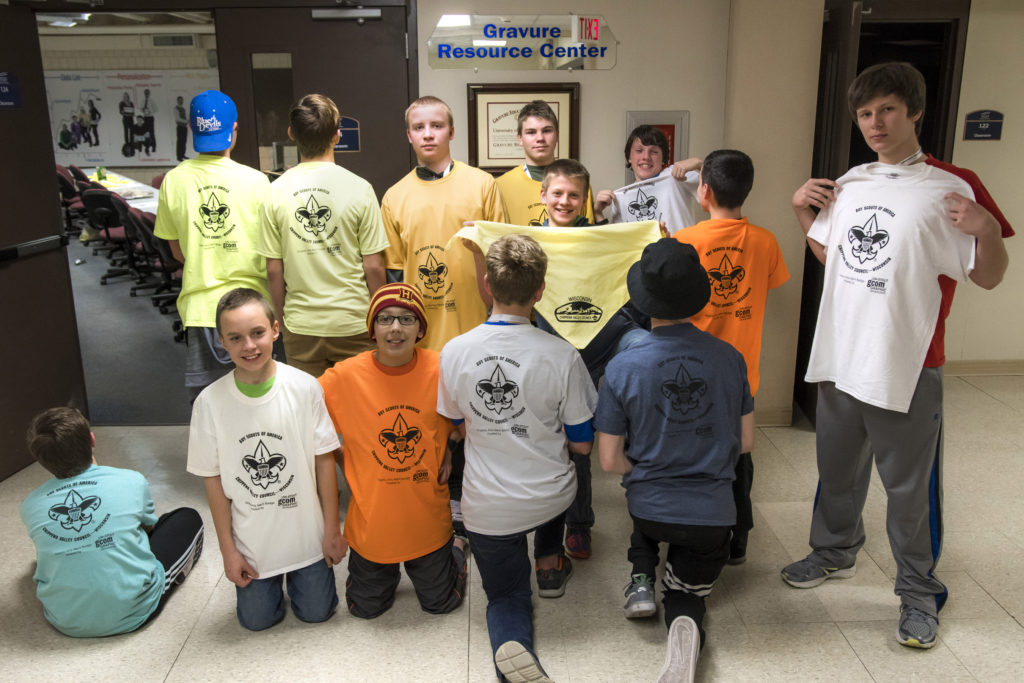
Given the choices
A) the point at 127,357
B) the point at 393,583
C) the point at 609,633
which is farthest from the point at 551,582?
the point at 127,357

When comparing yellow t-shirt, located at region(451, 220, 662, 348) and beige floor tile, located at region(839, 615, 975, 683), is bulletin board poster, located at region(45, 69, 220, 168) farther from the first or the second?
beige floor tile, located at region(839, 615, 975, 683)

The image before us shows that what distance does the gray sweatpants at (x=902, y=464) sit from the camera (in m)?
2.31

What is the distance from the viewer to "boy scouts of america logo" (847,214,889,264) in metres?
2.27

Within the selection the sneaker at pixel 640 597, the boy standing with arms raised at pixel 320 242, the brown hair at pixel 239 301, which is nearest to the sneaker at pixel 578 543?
the sneaker at pixel 640 597

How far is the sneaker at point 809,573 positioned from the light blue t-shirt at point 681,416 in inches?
26.5

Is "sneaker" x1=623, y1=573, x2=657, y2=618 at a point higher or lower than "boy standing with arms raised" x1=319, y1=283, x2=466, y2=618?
lower

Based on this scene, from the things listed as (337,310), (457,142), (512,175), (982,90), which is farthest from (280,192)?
(982,90)

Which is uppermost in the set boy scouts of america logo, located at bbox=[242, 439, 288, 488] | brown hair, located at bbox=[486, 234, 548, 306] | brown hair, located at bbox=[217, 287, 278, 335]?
brown hair, located at bbox=[486, 234, 548, 306]

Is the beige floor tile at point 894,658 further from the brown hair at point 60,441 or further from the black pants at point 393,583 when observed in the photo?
the brown hair at point 60,441

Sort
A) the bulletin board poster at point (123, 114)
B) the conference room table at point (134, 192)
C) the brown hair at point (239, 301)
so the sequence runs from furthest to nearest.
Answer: the bulletin board poster at point (123, 114) < the conference room table at point (134, 192) < the brown hair at point (239, 301)

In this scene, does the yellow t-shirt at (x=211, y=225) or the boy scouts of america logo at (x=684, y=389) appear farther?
the yellow t-shirt at (x=211, y=225)

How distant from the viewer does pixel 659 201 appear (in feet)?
11.2

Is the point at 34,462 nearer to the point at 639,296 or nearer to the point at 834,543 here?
the point at 639,296

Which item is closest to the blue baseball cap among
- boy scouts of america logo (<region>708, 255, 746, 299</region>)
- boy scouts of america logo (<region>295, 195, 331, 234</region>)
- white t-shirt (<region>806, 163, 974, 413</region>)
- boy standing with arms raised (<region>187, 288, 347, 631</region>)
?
boy scouts of america logo (<region>295, 195, 331, 234</region>)
